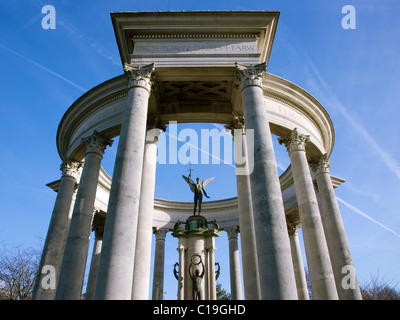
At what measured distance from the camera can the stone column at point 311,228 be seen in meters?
26.6

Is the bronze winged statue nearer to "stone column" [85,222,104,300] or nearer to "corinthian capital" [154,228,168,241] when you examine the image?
"stone column" [85,222,104,300]

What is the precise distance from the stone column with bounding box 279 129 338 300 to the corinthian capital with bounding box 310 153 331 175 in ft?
14.7

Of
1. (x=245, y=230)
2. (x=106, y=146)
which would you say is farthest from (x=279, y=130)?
(x=106, y=146)

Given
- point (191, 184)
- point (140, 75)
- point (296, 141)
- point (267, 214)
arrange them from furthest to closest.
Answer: point (191, 184)
point (296, 141)
point (140, 75)
point (267, 214)

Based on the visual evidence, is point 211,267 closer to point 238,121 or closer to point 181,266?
point 181,266

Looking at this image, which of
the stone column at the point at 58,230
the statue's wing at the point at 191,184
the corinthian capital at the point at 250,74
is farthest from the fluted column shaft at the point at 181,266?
the corinthian capital at the point at 250,74

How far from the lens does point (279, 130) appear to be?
34125mm

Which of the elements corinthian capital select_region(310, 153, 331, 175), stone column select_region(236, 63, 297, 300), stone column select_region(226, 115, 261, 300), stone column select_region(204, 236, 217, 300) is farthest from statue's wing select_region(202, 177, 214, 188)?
stone column select_region(236, 63, 297, 300)

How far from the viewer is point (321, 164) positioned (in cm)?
3656

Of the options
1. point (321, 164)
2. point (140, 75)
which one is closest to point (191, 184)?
point (140, 75)

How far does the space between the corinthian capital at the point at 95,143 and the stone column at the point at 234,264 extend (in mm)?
32210

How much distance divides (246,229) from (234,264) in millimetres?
26512
